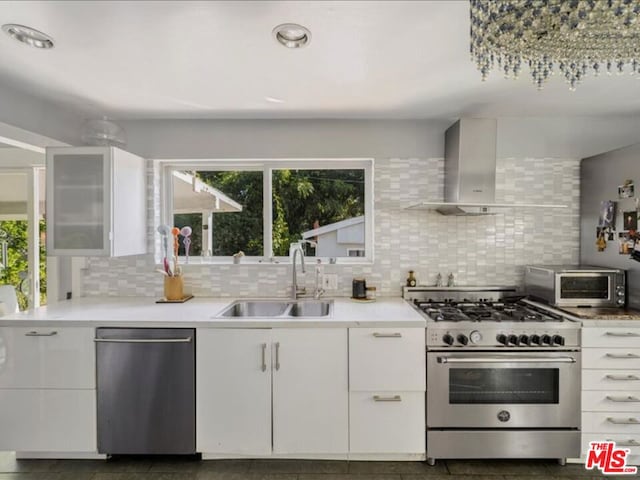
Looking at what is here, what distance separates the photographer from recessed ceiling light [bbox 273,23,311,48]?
1464 millimetres

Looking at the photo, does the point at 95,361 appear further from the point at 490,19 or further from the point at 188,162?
the point at 490,19

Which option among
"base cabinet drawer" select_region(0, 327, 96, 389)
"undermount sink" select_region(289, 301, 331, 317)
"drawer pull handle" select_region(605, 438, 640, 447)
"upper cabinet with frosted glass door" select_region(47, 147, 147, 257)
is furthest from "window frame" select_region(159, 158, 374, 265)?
"drawer pull handle" select_region(605, 438, 640, 447)

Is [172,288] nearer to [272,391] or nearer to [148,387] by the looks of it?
[148,387]

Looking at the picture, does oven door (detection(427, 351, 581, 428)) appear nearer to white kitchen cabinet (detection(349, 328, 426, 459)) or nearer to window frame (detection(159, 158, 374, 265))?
white kitchen cabinet (detection(349, 328, 426, 459))

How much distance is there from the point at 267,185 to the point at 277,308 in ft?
3.30

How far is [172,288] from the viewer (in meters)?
2.49

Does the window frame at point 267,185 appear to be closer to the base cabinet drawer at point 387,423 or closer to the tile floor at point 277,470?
the base cabinet drawer at point 387,423

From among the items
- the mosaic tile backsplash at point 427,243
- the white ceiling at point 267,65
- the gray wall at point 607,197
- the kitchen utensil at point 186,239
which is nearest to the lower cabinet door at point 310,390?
the mosaic tile backsplash at point 427,243

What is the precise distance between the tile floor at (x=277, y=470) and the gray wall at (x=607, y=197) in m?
1.27

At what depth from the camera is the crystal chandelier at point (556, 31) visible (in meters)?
1.07

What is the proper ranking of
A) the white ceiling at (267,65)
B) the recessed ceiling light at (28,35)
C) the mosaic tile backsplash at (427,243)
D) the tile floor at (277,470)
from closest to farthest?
the white ceiling at (267,65)
the recessed ceiling light at (28,35)
the tile floor at (277,470)
the mosaic tile backsplash at (427,243)

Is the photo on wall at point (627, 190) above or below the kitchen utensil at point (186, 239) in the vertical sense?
above

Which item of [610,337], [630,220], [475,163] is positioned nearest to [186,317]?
[475,163]

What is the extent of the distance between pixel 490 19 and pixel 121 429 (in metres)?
2.69
